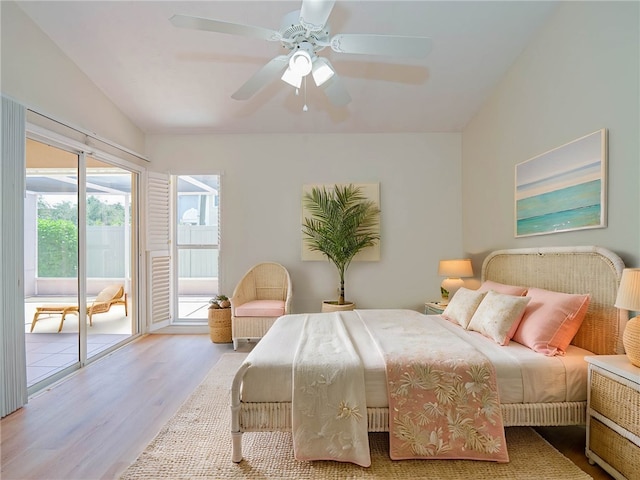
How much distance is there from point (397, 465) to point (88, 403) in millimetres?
2413

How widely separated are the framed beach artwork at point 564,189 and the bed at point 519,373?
0.30 meters

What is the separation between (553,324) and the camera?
88.7 inches

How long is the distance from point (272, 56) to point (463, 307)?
10.0 ft

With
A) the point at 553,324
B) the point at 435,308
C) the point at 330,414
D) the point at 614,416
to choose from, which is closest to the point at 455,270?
the point at 435,308

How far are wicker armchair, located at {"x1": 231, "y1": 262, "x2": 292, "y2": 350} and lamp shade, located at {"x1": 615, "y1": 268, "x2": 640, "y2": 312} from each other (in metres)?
3.06

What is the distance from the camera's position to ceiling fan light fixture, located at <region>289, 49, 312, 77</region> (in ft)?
6.80

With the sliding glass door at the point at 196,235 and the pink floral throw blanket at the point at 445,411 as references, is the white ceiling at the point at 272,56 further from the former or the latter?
the pink floral throw blanket at the point at 445,411

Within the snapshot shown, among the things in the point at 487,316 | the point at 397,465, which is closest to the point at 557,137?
the point at 487,316

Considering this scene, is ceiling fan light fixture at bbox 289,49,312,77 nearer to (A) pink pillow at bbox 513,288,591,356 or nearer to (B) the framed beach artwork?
(B) the framed beach artwork

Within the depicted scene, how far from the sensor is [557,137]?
2834 millimetres

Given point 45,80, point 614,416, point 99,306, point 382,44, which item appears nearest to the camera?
point 614,416

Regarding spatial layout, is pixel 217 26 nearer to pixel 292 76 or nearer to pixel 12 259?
pixel 292 76

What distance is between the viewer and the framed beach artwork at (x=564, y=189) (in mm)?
2396

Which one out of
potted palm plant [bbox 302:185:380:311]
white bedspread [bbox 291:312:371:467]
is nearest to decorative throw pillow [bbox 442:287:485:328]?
white bedspread [bbox 291:312:371:467]
